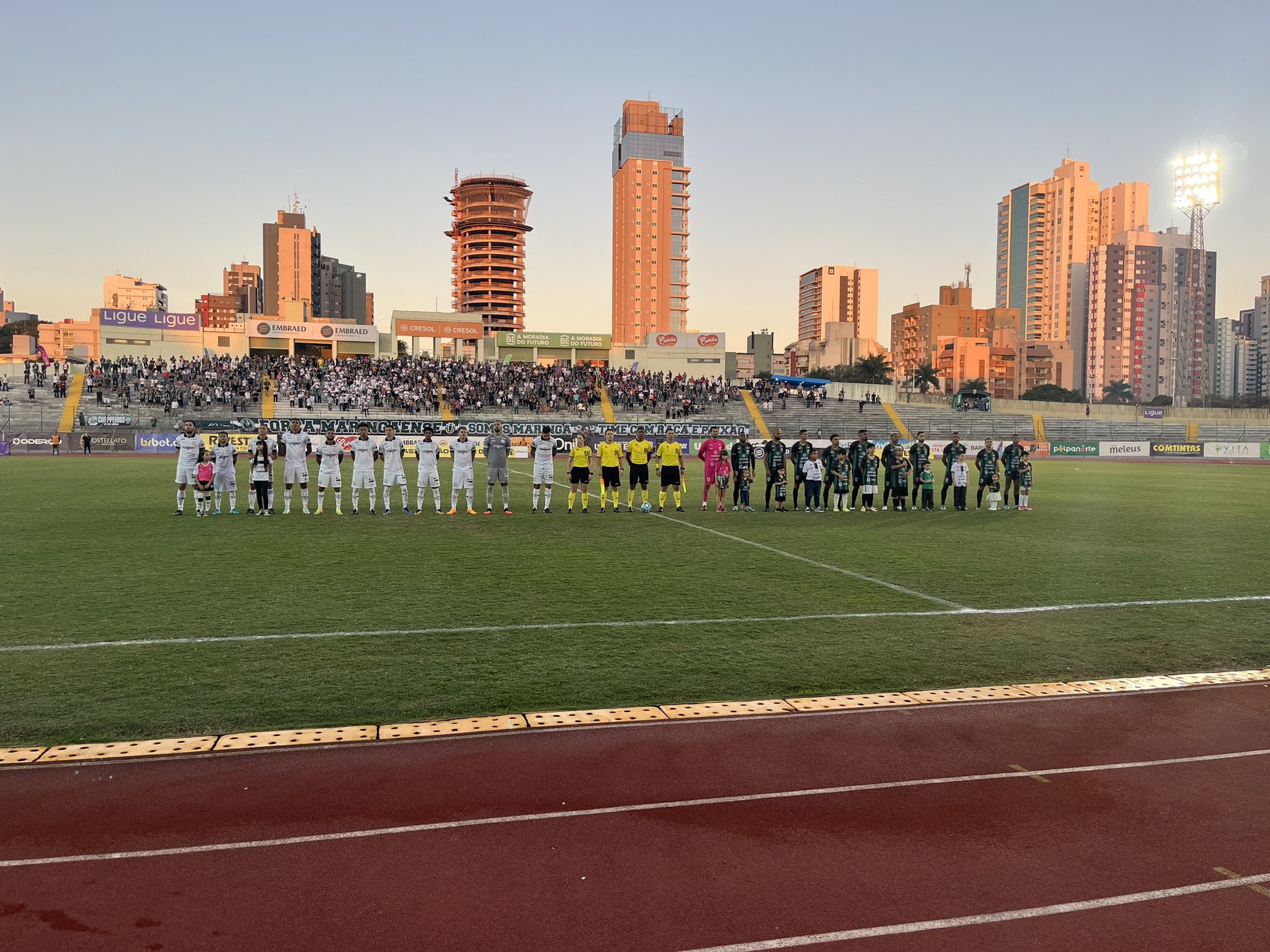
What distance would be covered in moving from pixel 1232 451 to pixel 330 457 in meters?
51.3

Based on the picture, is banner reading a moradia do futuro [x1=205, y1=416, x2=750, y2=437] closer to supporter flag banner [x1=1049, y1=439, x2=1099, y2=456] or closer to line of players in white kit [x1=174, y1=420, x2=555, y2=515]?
supporter flag banner [x1=1049, y1=439, x2=1099, y2=456]

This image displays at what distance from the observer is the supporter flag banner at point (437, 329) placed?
79438 millimetres

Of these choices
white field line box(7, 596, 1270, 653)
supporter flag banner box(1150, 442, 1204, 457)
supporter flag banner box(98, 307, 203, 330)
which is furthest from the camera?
supporter flag banner box(98, 307, 203, 330)

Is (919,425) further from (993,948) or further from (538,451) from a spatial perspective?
(993,948)

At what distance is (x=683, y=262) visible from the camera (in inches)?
6068

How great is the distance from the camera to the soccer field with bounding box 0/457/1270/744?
6.46m

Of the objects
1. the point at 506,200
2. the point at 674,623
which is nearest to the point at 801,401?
the point at 674,623

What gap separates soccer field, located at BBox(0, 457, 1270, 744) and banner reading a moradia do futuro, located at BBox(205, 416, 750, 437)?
2655cm

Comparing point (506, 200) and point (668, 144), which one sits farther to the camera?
point (668, 144)

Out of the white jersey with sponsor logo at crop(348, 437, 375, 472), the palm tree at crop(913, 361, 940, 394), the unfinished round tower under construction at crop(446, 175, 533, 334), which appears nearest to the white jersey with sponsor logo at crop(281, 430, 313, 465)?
the white jersey with sponsor logo at crop(348, 437, 375, 472)

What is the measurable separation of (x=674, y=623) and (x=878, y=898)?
4.92 meters

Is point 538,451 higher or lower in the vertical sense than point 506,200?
lower

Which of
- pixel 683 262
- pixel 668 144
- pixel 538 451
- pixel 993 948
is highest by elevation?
pixel 668 144

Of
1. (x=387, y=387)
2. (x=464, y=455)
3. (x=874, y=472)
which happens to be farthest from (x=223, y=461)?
(x=387, y=387)
